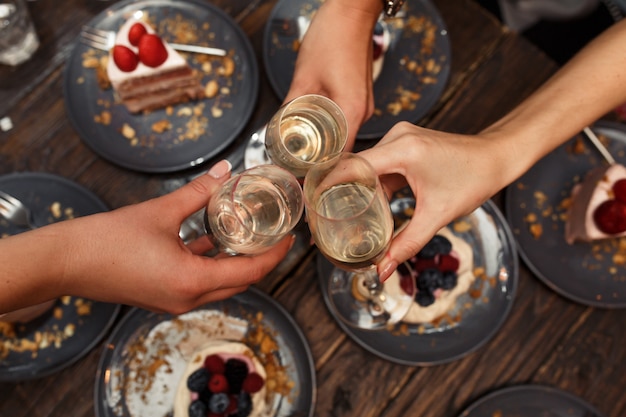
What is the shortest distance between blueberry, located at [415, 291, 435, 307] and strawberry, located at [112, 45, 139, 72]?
1231 millimetres

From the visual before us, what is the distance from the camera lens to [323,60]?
162 cm

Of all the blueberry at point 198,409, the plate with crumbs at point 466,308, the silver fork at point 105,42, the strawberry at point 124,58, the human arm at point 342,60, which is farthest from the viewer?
the silver fork at point 105,42

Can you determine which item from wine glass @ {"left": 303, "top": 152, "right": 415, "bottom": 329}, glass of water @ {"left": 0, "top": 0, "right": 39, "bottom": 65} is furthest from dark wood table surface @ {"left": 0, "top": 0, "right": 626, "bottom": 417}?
wine glass @ {"left": 303, "top": 152, "right": 415, "bottom": 329}

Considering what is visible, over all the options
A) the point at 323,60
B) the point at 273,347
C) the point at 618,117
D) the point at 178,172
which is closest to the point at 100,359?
the point at 273,347

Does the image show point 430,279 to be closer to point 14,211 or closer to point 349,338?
point 349,338

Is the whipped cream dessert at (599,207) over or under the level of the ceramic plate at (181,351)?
over

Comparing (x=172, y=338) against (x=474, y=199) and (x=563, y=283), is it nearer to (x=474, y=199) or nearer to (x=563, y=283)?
(x=474, y=199)

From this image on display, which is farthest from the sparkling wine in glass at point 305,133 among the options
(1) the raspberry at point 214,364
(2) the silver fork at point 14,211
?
(2) the silver fork at point 14,211

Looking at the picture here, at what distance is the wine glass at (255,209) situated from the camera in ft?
4.63

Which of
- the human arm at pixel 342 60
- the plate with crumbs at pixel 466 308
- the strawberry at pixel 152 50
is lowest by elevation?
the plate with crumbs at pixel 466 308

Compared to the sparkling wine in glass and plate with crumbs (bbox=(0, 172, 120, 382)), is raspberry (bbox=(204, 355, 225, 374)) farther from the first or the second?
the sparkling wine in glass

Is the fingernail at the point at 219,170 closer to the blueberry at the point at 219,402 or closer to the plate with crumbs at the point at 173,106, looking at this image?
the plate with crumbs at the point at 173,106

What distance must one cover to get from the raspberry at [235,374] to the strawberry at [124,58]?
1038 mm

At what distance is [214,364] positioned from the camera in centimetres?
175
